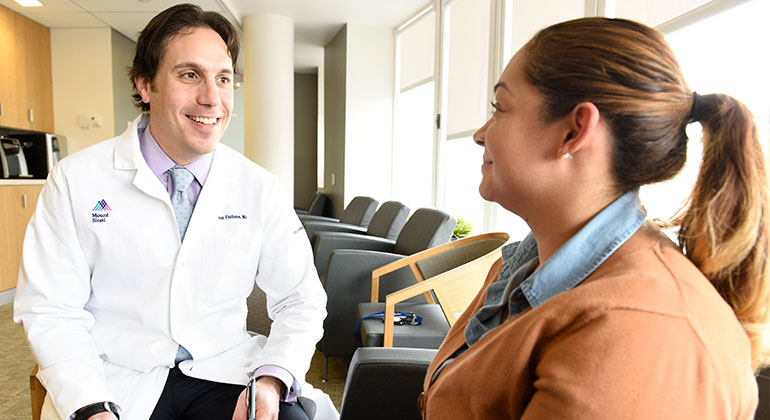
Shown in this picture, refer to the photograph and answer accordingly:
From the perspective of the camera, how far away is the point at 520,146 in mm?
843

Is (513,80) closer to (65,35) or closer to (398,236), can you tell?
(398,236)

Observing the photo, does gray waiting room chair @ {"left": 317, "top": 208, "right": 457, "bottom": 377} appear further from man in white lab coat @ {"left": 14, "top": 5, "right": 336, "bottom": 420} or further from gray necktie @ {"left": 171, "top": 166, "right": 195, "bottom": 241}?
gray necktie @ {"left": 171, "top": 166, "right": 195, "bottom": 241}

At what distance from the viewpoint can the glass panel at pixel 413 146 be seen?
532cm

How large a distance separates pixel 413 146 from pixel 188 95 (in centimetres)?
459

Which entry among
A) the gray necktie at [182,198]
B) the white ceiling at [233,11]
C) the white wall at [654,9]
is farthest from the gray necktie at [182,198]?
the white ceiling at [233,11]

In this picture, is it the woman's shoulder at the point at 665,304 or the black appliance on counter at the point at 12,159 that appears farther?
the black appliance on counter at the point at 12,159

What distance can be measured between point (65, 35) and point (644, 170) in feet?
21.2

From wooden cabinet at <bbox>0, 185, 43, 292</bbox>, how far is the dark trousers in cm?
423

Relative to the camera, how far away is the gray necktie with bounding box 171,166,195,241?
137 cm

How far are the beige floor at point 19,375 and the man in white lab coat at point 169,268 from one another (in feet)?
4.57

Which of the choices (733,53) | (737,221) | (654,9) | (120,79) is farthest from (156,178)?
(120,79)

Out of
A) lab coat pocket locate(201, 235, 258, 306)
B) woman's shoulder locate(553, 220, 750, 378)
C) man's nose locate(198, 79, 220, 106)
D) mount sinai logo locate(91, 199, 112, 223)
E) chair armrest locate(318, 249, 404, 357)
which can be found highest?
man's nose locate(198, 79, 220, 106)

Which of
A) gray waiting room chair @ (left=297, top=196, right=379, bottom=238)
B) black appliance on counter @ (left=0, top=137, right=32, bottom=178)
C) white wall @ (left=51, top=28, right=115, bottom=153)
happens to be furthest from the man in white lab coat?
white wall @ (left=51, top=28, right=115, bottom=153)

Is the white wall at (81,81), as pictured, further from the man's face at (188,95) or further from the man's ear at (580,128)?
Result: the man's ear at (580,128)
